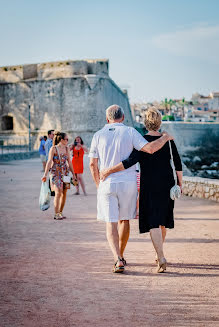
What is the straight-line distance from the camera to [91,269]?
3846 millimetres

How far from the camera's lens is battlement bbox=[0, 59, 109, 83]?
3347cm

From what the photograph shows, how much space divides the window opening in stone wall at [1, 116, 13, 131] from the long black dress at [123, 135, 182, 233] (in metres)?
34.8

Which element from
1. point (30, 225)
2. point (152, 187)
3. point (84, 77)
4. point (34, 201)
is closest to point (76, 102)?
point (84, 77)

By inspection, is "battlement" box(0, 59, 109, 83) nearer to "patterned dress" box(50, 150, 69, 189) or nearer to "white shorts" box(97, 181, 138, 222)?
"patterned dress" box(50, 150, 69, 189)

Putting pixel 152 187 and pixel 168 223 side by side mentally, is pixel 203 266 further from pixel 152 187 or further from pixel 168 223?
pixel 152 187

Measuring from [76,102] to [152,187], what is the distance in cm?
3077

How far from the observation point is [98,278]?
3.58 m

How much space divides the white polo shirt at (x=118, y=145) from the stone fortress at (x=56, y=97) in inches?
1168

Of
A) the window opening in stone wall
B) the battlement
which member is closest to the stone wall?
the battlement

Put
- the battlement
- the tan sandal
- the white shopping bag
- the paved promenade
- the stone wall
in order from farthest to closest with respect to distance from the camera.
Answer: the battlement
the stone wall
the white shopping bag
the tan sandal
the paved promenade

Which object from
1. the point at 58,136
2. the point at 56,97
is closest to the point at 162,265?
the point at 58,136

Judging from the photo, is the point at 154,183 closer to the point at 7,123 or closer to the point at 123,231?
the point at 123,231

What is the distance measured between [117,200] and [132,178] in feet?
0.82

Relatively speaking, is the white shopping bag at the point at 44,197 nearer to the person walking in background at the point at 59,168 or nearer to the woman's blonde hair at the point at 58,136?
the person walking in background at the point at 59,168
